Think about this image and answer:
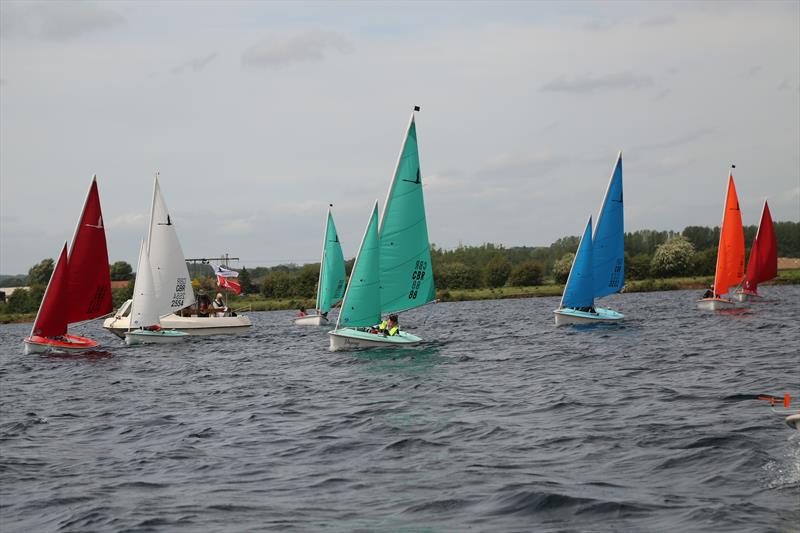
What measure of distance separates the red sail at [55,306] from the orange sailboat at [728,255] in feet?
140

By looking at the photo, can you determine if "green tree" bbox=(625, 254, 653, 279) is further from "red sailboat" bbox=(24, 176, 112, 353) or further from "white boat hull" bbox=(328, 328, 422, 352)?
"white boat hull" bbox=(328, 328, 422, 352)

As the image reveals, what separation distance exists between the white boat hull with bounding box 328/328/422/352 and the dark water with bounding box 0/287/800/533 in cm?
97

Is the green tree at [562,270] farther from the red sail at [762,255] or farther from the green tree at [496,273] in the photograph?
the red sail at [762,255]

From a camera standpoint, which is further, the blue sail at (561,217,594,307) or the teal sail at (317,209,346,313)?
the teal sail at (317,209,346,313)

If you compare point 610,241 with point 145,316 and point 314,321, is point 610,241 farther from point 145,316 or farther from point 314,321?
point 145,316

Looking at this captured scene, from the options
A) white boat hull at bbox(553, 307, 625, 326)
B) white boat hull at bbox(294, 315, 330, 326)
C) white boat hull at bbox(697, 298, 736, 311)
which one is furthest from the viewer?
white boat hull at bbox(294, 315, 330, 326)

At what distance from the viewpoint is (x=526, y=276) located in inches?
5531

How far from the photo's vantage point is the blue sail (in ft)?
165

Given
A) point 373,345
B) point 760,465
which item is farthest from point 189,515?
point 373,345

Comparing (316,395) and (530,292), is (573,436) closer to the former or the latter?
(316,395)

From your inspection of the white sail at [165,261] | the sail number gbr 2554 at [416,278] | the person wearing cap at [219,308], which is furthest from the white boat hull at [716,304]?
the white sail at [165,261]

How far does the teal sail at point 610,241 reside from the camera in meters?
52.2

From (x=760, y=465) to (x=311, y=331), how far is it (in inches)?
1822

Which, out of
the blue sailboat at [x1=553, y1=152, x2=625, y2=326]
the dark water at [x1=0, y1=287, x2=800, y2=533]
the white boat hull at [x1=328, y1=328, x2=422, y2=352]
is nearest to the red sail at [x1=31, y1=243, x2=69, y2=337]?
the dark water at [x1=0, y1=287, x2=800, y2=533]
